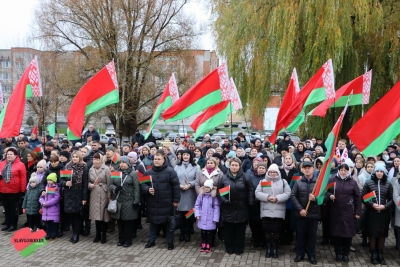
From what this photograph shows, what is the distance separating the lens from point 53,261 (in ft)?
21.1

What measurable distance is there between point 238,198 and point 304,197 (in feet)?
3.46

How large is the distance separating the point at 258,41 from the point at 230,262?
34.0 feet

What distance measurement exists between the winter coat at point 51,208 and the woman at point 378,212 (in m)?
5.38

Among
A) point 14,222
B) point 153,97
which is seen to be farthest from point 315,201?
point 153,97

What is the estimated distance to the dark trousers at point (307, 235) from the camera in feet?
21.3

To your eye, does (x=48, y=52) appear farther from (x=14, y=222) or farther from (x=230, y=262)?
(x=230, y=262)

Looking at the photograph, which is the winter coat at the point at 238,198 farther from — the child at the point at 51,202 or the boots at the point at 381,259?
the child at the point at 51,202

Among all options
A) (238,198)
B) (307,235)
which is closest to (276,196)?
(238,198)

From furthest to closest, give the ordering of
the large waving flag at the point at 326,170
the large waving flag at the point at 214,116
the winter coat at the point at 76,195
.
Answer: the large waving flag at the point at 214,116 < the winter coat at the point at 76,195 < the large waving flag at the point at 326,170

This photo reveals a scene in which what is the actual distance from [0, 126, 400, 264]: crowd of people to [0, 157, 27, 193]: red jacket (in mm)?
20

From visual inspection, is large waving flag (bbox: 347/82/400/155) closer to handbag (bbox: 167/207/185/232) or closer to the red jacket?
handbag (bbox: 167/207/185/232)

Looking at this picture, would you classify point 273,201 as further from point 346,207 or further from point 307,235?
point 346,207

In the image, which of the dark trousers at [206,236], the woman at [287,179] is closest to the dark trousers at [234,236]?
the dark trousers at [206,236]

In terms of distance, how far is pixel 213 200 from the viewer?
22.9ft
